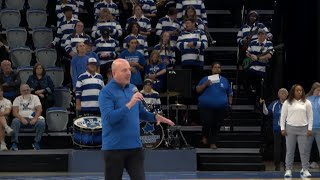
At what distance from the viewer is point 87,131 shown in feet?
55.0

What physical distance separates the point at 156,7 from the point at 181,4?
117 centimetres

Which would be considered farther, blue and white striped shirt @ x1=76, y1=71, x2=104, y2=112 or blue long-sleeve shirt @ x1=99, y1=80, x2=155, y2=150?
blue and white striped shirt @ x1=76, y1=71, x2=104, y2=112

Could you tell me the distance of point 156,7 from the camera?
2122 centimetres

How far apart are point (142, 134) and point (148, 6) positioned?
4.82 meters

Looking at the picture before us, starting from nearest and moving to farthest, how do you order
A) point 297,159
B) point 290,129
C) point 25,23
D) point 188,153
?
point 290,129 < point 188,153 < point 297,159 < point 25,23

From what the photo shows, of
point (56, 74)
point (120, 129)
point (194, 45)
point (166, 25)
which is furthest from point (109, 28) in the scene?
point (120, 129)

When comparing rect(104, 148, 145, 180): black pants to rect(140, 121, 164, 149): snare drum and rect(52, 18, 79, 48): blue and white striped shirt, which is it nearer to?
rect(140, 121, 164, 149): snare drum

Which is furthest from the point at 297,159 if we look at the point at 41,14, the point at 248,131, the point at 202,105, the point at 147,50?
the point at 41,14

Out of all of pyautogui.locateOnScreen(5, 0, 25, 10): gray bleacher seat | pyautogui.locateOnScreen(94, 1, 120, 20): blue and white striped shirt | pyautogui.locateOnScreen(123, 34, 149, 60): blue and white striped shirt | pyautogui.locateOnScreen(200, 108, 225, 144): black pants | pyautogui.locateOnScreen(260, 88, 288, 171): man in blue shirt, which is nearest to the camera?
pyautogui.locateOnScreen(260, 88, 288, 171): man in blue shirt

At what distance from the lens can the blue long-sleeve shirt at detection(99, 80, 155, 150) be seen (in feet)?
27.9

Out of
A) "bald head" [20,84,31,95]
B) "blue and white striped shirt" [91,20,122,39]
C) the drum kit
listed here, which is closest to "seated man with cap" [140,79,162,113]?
the drum kit

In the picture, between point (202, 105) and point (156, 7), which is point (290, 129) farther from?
point (156, 7)

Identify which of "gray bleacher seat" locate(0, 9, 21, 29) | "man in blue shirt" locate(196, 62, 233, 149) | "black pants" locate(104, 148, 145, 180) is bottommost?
"man in blue shirt" locate(196, 62, 233, 149)

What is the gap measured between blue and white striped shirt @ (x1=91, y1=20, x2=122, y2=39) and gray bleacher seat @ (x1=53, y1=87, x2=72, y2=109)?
5.29 ft
